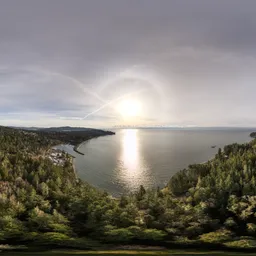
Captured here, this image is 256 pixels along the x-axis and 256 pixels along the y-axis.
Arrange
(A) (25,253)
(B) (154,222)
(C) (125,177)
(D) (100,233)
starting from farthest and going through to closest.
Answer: (C) (125,177), (B) (154,222), (D) (100,233), (A) (25,253)

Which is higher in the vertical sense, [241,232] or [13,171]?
[13,171]

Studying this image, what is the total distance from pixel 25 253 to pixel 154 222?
3338 centimetres

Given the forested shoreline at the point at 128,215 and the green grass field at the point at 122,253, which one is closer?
the green grass field at the point at 122,253

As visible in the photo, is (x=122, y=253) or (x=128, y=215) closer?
(x=122, y=253)

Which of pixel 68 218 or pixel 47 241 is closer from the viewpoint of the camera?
pixel 47 241

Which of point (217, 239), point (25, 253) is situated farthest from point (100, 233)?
point (217, 239)

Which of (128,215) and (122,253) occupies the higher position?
(128,215)

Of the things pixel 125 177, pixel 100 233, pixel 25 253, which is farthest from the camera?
pixel 125 177

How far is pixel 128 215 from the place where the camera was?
76562mm

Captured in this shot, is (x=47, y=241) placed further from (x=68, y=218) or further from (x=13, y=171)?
(x=13, y=171)

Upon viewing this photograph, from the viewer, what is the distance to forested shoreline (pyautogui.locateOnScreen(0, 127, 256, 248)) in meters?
66.5

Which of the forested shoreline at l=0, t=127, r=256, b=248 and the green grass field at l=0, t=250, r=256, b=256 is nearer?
the green grass field at l=0, t=250, r=256, b=256

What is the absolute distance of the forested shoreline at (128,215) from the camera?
6650 centimetres

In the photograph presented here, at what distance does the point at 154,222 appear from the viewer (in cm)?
7450
